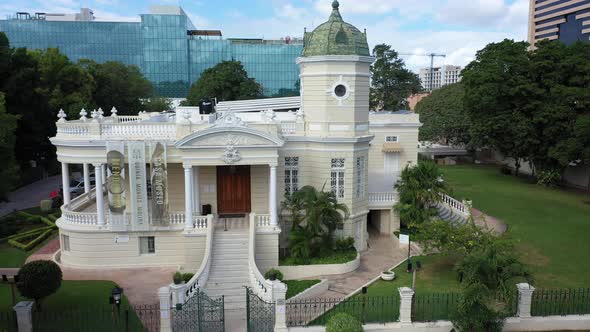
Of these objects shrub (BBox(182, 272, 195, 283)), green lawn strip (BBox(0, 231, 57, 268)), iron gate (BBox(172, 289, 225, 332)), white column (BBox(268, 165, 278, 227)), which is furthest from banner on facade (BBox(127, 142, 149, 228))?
iron gate (BBox(172, 289, 225, 332))

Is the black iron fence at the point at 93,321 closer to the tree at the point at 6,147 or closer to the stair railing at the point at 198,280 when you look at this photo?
the stair railing at the point at 198,280

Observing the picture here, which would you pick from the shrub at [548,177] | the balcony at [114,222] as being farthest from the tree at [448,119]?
the balcony at [114,222]

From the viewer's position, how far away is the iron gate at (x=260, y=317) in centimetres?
1464

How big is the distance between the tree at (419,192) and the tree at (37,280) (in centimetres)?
1639

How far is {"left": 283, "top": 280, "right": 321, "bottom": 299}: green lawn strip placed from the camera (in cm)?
1800

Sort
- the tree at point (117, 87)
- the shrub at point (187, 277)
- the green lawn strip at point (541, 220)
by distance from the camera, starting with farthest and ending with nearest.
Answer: the tree at point (117, 87), the green lawn strip at point (541, 220), the shrub at point (187, 277)

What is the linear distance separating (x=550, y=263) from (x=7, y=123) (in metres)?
26.1

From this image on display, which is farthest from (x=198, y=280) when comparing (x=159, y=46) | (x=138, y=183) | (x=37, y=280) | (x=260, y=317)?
(x=159, y=46)

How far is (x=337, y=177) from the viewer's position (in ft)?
73.5

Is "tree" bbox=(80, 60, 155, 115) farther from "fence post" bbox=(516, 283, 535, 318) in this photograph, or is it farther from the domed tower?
"fence post" bbox=(516, 283, 535, 318)

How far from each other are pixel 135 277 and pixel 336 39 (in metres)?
14.0

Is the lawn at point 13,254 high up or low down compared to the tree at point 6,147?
down

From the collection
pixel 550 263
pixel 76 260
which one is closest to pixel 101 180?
pixel 76 260

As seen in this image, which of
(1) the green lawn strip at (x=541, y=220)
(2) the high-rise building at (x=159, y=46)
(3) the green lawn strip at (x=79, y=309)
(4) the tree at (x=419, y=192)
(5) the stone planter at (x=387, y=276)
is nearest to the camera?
(3) the green lawn strip at (x=79, y=309)
